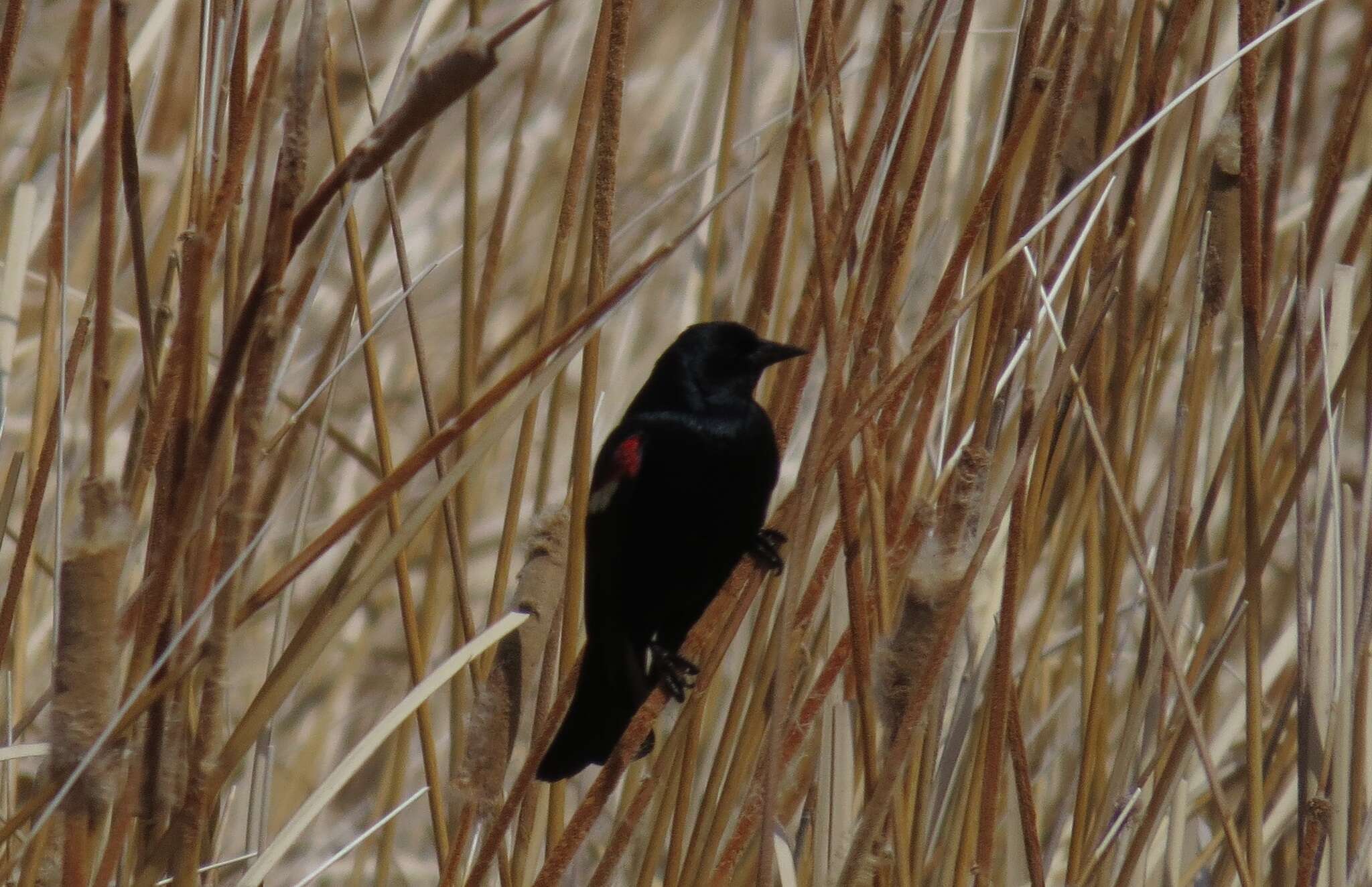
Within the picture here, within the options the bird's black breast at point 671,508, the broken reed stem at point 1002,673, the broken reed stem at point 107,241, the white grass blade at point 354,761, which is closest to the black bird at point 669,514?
the bird's black breast at point 671,508

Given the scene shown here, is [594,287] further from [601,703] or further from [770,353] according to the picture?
[601,703]

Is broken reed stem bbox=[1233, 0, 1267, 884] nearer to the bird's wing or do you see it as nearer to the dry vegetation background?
the dry vegetation background

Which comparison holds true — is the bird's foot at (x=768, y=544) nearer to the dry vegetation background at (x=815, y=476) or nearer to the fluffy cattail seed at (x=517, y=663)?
the dry vegetation background at (x=815, y=476)

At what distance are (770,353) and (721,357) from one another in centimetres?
18

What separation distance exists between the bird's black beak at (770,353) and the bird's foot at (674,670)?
378 millimetres

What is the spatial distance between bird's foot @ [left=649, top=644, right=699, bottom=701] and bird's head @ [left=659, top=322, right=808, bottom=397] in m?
0.34

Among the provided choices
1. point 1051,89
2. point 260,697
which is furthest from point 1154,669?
point 260,697

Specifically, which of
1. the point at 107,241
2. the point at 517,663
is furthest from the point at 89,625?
the point at 517,663

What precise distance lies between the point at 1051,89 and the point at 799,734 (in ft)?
2.00

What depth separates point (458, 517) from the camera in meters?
1.33

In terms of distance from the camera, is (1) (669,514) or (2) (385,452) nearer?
(2) (385,452)

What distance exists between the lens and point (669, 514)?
1681 millimetres

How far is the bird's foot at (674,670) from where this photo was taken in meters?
1.64

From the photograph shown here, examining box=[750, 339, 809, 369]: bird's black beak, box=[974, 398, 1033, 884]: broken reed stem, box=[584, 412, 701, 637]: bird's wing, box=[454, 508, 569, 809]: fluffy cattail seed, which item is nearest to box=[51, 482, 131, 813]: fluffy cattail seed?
box=[454, 508, 569, 809]: fluffy cattail seed
